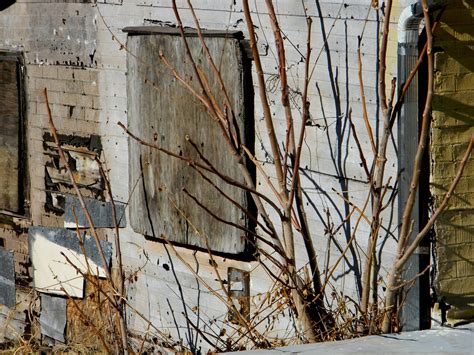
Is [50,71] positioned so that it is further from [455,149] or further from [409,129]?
[455,149]

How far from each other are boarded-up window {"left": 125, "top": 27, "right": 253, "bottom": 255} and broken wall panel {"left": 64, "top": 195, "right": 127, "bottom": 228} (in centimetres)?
25

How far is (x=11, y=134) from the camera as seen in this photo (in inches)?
344

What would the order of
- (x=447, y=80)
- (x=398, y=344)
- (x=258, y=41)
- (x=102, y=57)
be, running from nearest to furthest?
(x=398, y=344)
(x=447, y=80)
(x=258, y=41)
(x=102, y=57)

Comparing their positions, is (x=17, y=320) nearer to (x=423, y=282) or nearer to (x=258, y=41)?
(x=258, y=41)

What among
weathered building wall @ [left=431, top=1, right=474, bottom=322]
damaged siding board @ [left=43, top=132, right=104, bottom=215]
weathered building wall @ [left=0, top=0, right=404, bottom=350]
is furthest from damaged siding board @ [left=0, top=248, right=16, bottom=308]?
weathered building wall @ [left=431, top=1, right=474, bottom=322]

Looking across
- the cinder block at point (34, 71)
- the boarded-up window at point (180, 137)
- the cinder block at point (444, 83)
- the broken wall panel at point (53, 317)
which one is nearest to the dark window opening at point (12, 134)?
the cinder block at point (34, 71)

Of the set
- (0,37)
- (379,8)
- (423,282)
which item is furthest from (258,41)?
(0,37)

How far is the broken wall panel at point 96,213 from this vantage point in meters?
7.68

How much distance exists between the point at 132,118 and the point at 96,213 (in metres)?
1.02

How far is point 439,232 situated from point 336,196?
2.62 feet

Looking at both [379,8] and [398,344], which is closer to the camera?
[398,344]

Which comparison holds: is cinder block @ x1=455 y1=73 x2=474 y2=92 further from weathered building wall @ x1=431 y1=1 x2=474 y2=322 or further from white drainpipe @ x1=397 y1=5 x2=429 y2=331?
white drainpipe @ x1=397 y1=5 x2=429 y2=331

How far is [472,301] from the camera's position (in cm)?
558

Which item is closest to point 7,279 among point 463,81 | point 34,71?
point 34,71
